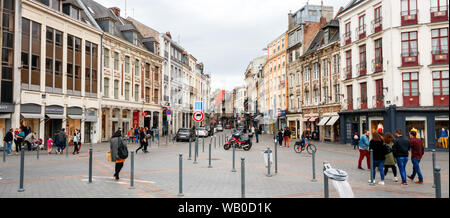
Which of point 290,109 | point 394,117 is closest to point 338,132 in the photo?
point 394,117

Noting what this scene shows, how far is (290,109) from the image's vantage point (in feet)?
144

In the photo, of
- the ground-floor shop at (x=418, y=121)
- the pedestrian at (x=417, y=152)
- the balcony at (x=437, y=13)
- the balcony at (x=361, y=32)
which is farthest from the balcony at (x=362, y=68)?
the pedestrian at (x=417, y=152)

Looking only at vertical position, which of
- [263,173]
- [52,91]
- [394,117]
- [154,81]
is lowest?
[263,173]

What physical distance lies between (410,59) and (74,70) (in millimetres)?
26646

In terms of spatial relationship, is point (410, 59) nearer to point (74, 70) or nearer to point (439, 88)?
point (439, 88)

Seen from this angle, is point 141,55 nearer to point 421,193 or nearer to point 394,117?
point 394,117

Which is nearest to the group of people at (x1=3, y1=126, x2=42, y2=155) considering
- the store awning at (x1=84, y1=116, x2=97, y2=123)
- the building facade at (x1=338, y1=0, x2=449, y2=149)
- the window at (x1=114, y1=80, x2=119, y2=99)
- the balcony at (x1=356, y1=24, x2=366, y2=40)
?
the store awning at (x1=84, y1=116, x2=97, y2=123)

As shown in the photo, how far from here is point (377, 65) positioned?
25.2m

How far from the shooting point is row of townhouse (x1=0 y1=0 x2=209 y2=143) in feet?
70.1

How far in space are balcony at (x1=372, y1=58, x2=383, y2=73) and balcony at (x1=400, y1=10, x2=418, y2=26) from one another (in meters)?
3.15

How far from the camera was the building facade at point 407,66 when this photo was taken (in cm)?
2192

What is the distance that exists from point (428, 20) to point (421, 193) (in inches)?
742

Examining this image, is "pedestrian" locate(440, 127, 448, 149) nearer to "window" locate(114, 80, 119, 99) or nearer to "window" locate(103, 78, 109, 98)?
"window" locate(103, 78, 109, 98)
